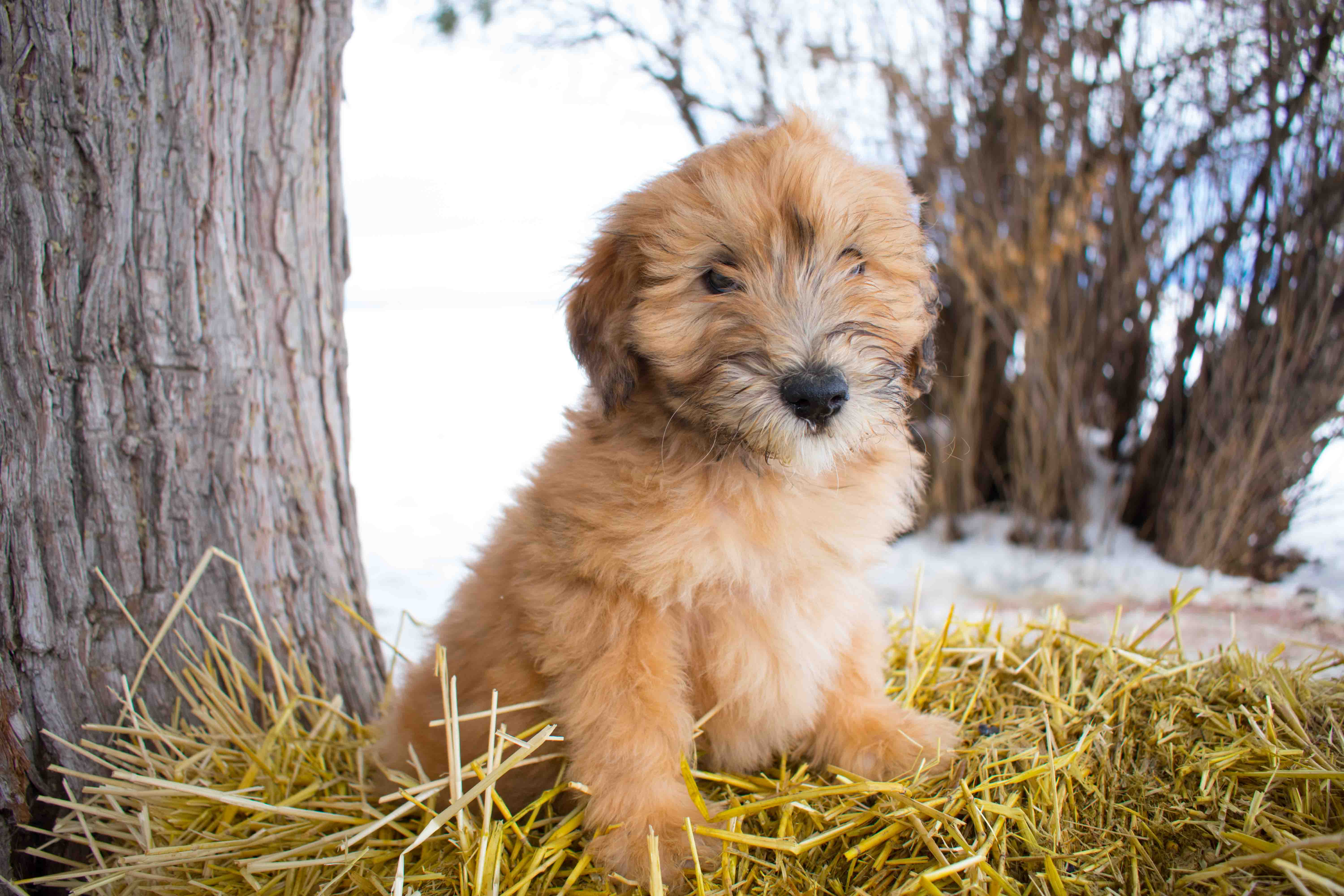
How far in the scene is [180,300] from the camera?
2.52 metres

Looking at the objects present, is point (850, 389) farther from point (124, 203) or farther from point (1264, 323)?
point (1264, 323)

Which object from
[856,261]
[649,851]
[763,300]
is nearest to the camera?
[649,851]

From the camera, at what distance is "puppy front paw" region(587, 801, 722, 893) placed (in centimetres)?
195

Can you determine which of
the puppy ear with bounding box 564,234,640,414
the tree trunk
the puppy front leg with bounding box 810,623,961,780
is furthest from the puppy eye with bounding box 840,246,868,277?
the tree trunk

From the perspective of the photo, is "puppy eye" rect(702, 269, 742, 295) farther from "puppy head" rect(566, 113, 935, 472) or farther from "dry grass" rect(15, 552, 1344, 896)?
"dry grass" rect(15, 552, 1344, 896)

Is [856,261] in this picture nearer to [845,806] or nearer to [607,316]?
[607,316]

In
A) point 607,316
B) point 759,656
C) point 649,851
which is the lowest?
point 649,851

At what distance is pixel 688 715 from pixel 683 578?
377 mm

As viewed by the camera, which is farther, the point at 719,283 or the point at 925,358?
the point at 925,358

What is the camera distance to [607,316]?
2.28 m

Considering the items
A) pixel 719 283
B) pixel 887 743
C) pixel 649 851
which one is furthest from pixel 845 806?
pixel 719 283

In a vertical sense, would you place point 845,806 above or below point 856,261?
below

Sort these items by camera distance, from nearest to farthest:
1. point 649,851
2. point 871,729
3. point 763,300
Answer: point 649,851, point 763,300, point 871,729

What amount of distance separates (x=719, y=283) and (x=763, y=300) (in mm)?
158
